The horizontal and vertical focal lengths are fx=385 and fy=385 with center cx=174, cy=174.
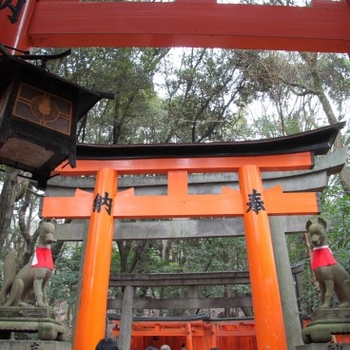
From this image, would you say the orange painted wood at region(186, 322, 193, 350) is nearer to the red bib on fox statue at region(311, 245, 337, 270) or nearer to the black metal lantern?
the red bib on fox statue at region(311, 245, 337, 270)

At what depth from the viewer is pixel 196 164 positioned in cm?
704

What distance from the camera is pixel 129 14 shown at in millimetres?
3344

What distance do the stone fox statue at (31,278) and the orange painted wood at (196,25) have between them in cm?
279

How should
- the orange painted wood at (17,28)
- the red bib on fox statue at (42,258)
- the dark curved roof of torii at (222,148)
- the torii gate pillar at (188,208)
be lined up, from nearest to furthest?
1. the orange painted wood at (17,28)
2. the red bib on fox statue at (42,258)
3. the torii gate pillar at (188,208)
4. the dark curved roof of torii at (222,148)

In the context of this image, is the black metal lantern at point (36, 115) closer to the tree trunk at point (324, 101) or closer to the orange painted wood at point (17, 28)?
the orange painted wood at point (17, 28)

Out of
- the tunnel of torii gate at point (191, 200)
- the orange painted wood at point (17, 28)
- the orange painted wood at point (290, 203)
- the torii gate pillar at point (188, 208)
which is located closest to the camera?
the orange painted wood at point (17, 28)

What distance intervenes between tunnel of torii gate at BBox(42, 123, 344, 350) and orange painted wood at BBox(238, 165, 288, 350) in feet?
0.05

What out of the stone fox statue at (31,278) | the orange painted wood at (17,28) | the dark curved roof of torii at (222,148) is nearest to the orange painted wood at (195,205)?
the dark curved roof of torii at (222,148)

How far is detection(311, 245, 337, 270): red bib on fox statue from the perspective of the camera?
15.4 ft

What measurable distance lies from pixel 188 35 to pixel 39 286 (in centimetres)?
353

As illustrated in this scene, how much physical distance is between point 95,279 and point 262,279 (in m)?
2.58

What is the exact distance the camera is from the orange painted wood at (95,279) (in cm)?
564

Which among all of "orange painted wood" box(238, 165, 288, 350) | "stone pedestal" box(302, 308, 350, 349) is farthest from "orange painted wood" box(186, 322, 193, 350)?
"stone pedestal" box(302, 308, 350, 349)

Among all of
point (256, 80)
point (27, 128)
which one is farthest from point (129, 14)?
point (256, 80)
